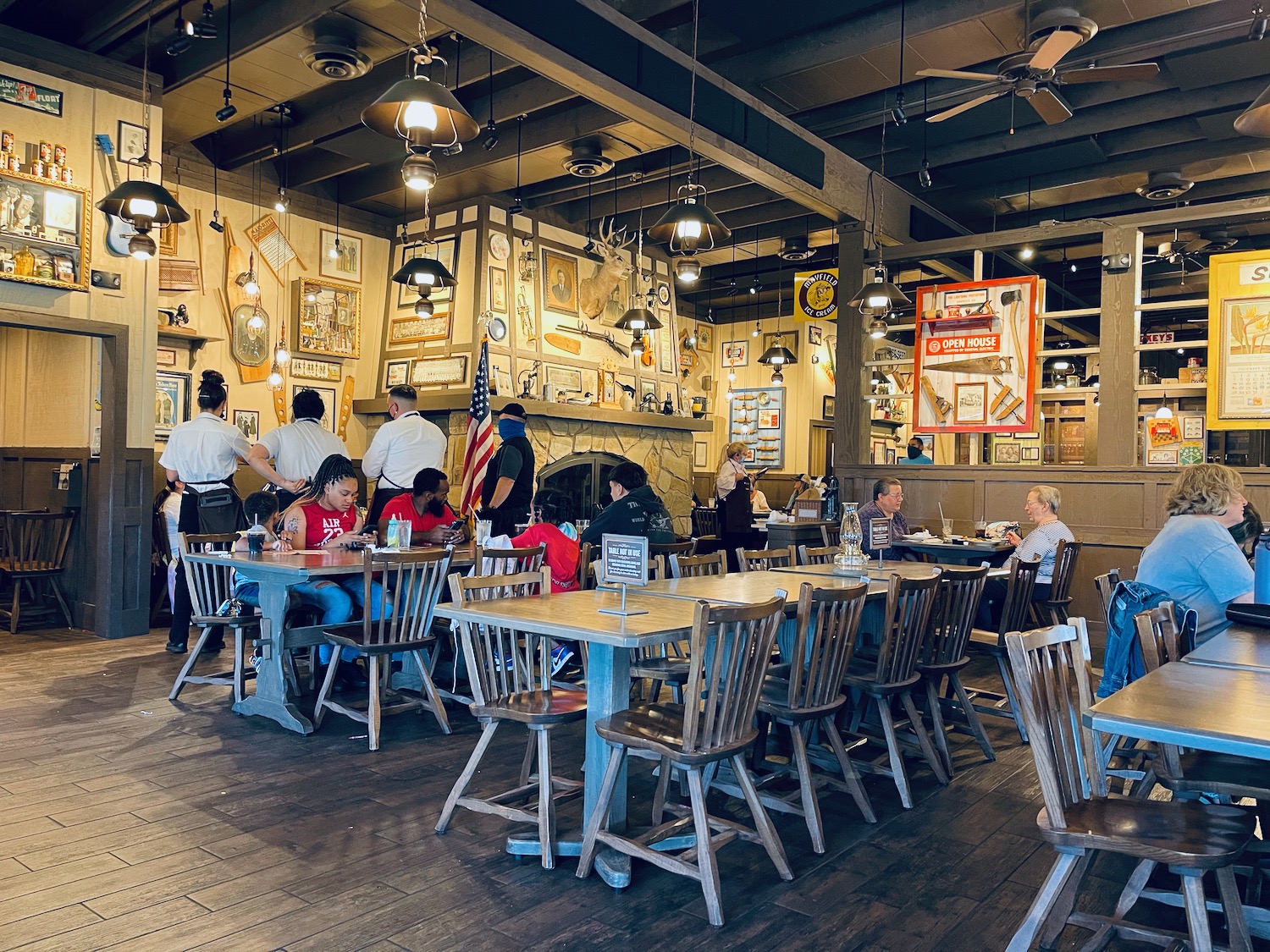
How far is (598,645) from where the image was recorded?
2.97 m

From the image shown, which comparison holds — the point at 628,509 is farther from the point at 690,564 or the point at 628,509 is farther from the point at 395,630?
the point at 395,630

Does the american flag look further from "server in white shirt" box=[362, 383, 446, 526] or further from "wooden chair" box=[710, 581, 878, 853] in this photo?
"wooden chair" box=[710, 581, 878, 853]

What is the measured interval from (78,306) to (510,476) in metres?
3.06

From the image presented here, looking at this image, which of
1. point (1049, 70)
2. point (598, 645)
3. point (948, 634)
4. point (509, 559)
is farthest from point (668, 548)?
point (1049, 70)

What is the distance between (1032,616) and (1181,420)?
780 cm

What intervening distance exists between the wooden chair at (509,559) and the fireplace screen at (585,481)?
5.24m

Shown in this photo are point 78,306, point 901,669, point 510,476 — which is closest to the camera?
point 901,669

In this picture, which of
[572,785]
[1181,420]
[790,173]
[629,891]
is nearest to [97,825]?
[572,785]

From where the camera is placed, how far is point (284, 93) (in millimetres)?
6793

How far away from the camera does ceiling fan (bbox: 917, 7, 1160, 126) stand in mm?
4746

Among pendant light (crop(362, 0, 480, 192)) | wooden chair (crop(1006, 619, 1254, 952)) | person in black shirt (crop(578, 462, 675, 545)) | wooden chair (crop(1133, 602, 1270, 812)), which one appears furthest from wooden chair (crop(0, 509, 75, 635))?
wooden chair (crop(1133, 602, 1270, 812))

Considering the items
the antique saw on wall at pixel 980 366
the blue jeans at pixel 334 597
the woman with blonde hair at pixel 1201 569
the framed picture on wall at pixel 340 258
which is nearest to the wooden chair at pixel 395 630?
the blue jeans at pixel 334 597

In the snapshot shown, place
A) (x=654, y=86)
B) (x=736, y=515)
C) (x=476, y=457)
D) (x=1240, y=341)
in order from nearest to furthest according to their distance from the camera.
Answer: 1. (x=654, y=86)
2. (x=1240, y=341)
3. (x=476, y=457)
4. (x=736, y=515)

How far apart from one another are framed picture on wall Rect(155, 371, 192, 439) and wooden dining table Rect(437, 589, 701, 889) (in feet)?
18.9
